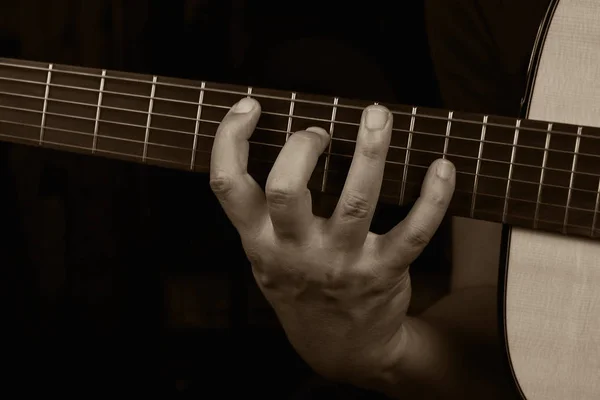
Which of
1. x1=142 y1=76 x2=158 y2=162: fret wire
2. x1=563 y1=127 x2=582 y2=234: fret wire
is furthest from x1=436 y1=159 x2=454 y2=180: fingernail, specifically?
x1=142 y1=76 x2=158 y2=162: fret wire

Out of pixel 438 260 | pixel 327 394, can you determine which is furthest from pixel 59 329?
pixel 438 260

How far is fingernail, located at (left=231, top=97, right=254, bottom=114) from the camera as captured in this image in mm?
514

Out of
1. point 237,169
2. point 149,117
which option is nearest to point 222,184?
point 237,169

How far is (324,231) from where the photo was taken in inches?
19.9

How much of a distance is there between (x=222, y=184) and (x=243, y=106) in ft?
0.25

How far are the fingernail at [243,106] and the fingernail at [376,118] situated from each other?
4.4 inches

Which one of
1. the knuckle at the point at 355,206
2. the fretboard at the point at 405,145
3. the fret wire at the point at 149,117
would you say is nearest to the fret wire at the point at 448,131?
the fretboard at the point at 405,145

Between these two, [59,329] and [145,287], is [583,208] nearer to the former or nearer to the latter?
[145,287]

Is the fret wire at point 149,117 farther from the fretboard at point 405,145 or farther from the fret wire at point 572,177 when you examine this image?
the fret wire at point 572,177

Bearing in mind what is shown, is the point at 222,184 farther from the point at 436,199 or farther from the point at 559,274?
the point at 559,274

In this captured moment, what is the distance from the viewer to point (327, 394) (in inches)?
33.6

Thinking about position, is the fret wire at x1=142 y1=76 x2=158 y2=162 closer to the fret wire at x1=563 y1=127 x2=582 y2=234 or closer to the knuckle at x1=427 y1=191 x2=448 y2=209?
the knuckle at x1=427 y1=191 x2=448 y2=209

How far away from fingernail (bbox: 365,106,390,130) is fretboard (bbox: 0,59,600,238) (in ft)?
0.18

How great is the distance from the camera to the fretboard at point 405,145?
521 mm
